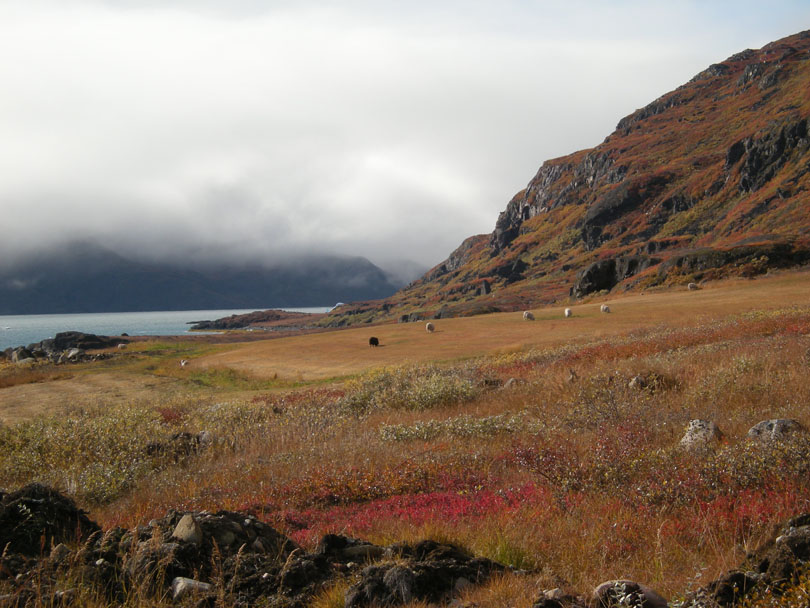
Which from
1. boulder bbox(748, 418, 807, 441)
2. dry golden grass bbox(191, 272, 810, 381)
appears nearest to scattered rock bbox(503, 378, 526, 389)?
boulder bbox(748, 418, 807, 441)

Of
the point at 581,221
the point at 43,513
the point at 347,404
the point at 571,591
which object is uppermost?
the point at 581,221


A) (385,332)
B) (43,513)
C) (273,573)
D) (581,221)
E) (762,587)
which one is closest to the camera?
(762,587)

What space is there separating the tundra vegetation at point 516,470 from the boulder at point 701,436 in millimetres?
244

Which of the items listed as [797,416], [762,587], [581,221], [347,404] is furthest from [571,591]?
[581,221]

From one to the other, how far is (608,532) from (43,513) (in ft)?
20.0

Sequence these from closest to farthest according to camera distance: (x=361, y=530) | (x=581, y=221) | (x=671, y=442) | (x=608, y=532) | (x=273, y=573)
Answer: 1. (x=273, y=573)
2. (x=608, y=532)
3. (x=361, y=530)
4. (x=671, y=442)
5. (x=581, y=221)

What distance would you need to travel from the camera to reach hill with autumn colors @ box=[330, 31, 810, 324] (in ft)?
218

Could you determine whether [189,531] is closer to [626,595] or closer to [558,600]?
[558,600]

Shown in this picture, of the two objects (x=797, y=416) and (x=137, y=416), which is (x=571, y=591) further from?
(x=137, y=416)

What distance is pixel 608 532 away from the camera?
16.3 feet

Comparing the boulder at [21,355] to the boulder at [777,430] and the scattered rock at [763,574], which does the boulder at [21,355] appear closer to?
the boulder at [777,430]

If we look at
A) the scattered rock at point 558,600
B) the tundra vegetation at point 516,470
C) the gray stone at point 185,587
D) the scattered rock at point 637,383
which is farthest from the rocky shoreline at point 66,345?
the scattered rock at point 558,600

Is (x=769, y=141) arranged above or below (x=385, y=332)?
above

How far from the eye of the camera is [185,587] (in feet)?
13.8
